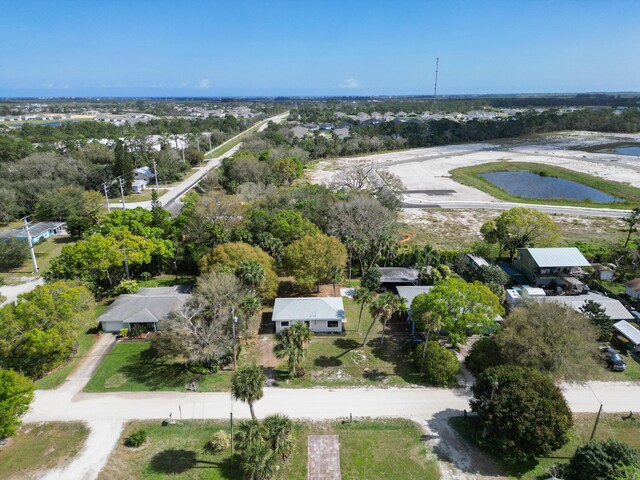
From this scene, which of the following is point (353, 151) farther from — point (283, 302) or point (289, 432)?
point (289, 432)

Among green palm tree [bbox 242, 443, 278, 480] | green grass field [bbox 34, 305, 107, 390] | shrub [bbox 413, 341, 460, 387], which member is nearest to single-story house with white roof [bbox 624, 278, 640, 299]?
shrub [bbox 413, 341, 460, 387]

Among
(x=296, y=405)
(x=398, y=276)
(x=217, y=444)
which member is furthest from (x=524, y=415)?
(x=398, y=276)

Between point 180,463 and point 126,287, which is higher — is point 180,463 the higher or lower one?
the lower one

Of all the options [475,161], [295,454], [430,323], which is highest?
[475,161]

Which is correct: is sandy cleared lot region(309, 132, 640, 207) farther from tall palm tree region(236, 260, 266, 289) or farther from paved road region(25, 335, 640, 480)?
paved road region(25, 335, 640, 480)

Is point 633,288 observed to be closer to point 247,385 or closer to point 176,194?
point 247,385

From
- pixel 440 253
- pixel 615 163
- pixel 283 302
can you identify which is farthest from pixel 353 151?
pixel 283 302
